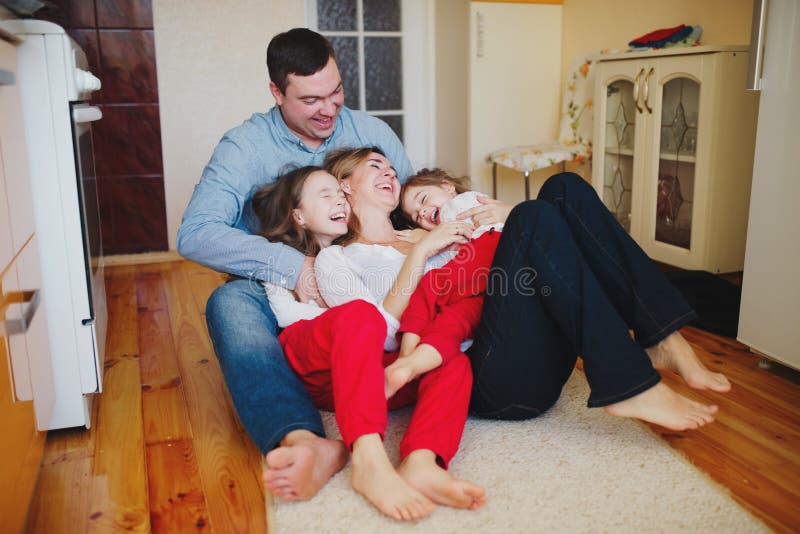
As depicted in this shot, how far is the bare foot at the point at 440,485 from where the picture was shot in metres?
1.40

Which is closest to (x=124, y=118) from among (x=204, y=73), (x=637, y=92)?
(x=204, y=73)

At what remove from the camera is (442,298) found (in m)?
1.78

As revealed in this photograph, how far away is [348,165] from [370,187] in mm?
99

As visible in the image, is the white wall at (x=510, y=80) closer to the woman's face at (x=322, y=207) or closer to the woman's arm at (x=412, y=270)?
the woman's face at (x=322, y=207)

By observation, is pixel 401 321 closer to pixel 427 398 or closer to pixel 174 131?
pixel 427 398

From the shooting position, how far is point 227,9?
3902mm

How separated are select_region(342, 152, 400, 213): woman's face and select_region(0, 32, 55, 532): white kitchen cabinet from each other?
81 cm

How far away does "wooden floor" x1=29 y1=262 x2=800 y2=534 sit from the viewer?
59.1 inches

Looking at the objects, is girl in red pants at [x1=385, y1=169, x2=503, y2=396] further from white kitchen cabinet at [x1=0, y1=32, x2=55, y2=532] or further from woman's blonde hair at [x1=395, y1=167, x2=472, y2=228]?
white kitchen cabinet at [x1=0, y1=32, x2=55, y2=532]

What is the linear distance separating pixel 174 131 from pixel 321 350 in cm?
261

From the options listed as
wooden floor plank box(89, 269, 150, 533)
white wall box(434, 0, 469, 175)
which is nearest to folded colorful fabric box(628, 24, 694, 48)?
white wall box(434, 0, 469, 175)

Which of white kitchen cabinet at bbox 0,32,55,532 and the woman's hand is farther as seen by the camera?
the woman's hand

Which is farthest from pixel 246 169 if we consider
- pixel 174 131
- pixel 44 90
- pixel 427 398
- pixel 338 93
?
pixel 174 131

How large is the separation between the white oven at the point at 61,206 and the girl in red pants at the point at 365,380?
0.46 meters
